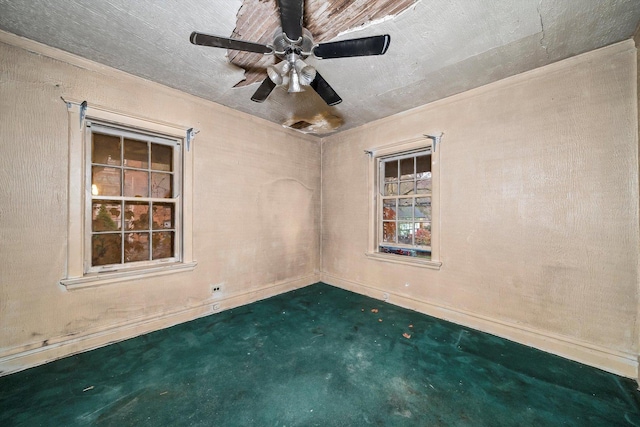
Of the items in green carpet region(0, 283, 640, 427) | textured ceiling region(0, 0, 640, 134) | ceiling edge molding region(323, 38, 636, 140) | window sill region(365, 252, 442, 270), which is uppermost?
textured ceiling region(0, 0, 640, 134)

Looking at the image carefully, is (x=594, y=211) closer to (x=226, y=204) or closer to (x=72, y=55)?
(x=226, y=204)

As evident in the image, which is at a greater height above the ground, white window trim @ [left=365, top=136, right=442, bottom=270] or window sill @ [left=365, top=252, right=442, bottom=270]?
white window trim @ [left=365, top=136, right=442, bottom=270]

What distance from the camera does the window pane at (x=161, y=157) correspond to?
2783 mm

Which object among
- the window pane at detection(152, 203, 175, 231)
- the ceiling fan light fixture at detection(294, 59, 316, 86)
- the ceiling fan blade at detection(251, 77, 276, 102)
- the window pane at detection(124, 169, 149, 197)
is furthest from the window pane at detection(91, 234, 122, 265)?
the ceiling fan light fixture at detection(294, 59, 316, 86)

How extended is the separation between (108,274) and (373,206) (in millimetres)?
3223

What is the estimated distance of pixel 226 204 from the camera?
127 inches

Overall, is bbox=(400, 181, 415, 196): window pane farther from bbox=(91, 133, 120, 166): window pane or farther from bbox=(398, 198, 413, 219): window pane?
bbox=(91, 133, 120, 166): window pane

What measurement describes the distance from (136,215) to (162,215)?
244mm

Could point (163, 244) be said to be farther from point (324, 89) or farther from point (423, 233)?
point (423, 233)

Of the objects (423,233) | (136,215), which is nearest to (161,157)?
(136,215)

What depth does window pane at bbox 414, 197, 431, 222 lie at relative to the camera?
127 inches

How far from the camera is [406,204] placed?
137 inches

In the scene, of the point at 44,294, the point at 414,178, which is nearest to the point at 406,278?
the point at 414,178

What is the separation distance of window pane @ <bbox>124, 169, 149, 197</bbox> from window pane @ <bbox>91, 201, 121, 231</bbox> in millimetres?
172
